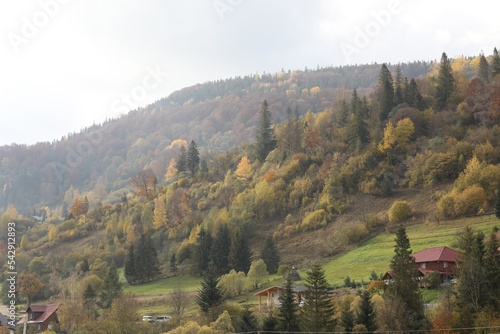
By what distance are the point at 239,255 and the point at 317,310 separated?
37.9 m

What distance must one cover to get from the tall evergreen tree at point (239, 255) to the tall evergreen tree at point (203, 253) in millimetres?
4394

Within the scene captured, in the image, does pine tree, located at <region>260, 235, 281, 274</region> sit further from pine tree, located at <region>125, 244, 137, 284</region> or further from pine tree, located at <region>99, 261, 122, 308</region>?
pine tree, located at <region>125, 244, 137, 284</region>

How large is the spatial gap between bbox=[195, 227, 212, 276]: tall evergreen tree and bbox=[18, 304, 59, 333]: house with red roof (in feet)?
73.9

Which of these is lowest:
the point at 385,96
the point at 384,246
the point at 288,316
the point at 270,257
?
the point at 288,316

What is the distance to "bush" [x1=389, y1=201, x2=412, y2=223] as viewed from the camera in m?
77.6

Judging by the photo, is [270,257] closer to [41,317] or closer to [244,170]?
[41,317]

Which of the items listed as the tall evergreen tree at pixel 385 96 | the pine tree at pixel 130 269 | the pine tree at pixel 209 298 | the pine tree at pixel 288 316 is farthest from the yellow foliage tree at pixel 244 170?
the pine tree at pixel 288 316

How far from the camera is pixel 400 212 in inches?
3051

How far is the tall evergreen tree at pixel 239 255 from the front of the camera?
79688 mm

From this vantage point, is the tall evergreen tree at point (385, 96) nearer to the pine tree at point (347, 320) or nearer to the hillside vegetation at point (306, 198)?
the hillside vegetation at point (306, 198)

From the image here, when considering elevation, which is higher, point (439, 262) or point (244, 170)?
point (244, 170)

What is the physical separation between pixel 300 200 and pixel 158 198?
3281 cm

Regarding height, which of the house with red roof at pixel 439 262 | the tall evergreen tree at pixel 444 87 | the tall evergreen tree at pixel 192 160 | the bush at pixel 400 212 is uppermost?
the tall evergreen tree at pixel 444 87

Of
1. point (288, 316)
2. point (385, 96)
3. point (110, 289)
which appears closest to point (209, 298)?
point (288, 316)
